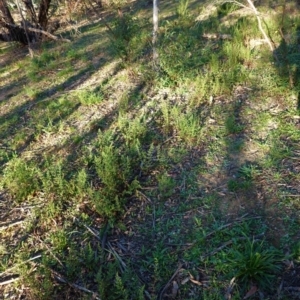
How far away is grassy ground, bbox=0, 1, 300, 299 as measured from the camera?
2.79 metres

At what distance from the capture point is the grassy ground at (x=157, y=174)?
2.79 m

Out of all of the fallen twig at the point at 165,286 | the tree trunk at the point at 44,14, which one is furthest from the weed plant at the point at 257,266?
the tree trunk at the point at 44,14

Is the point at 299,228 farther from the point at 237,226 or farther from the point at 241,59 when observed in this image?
the point at 241,59

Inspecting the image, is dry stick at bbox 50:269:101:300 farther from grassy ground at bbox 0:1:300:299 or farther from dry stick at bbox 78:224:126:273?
dry stick at bbox 78:224:126:273

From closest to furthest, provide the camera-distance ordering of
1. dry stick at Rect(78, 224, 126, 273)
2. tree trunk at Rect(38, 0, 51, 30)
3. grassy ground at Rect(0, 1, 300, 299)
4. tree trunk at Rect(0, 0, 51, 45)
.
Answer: grassy ground at Rect(0, 1, 300, 299) < dry stick at Rect(78, 224, 126, 273) < tree trunk at Rect(0, 0, 51, 45) < tree trunk at Rect(38, 0, 51, 30)

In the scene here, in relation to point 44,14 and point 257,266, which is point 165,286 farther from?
point 44,14

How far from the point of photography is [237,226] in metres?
3.08

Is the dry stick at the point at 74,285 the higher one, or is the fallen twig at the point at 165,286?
the dry stick at the point at 74,285

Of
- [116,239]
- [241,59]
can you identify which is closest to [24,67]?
[241,59]

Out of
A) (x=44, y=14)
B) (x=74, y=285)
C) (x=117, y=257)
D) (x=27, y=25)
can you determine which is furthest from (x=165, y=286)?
(x=44, y=14)

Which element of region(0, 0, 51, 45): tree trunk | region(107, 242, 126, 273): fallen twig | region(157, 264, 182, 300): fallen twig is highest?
region(0, 0, 51, 45): tree trunk

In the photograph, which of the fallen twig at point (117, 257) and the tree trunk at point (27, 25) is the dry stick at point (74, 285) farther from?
the tree trunk at point (27, 25)

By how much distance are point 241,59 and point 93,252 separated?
13.8 ft

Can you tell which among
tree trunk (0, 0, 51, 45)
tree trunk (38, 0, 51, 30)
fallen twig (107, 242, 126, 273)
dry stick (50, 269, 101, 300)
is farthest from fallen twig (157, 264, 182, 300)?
tree trunk (38, 0, 51, 30)
